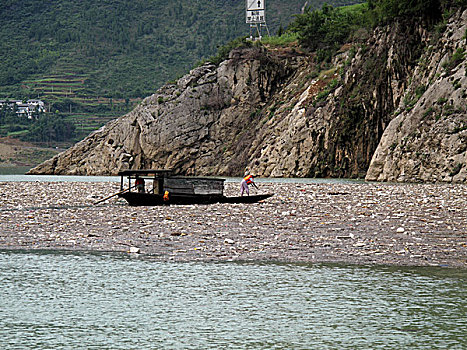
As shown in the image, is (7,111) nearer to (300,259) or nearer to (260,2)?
(260,2)

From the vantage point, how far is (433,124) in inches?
1962

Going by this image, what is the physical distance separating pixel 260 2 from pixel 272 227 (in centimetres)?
8844

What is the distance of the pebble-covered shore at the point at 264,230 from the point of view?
17.0 m

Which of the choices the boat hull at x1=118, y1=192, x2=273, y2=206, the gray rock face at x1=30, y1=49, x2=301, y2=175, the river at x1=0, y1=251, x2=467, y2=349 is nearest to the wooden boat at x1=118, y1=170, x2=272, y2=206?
the boat hull at x1=118, y1=192, x2=273, y2=206

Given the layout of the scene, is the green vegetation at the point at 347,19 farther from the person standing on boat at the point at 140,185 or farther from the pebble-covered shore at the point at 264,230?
the person standing on boat at the point at 140,185

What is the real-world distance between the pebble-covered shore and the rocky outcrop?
1773 cm

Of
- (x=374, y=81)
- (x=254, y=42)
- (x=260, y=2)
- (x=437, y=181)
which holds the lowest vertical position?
(x=437, y=181)

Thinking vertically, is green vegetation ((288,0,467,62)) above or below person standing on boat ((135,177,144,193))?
above

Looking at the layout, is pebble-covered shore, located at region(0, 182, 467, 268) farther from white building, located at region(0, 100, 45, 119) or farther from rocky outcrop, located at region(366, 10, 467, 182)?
white building, located at region(0, 100, 45, 119)

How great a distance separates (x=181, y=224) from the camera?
22.5 meters

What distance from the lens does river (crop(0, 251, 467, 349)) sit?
33.2ft

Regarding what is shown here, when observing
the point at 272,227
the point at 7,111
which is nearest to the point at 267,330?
the point at 272,227

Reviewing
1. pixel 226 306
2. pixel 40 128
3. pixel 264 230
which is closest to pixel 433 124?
pixel 264 230

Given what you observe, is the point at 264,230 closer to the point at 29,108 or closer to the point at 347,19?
the point at 347,19
